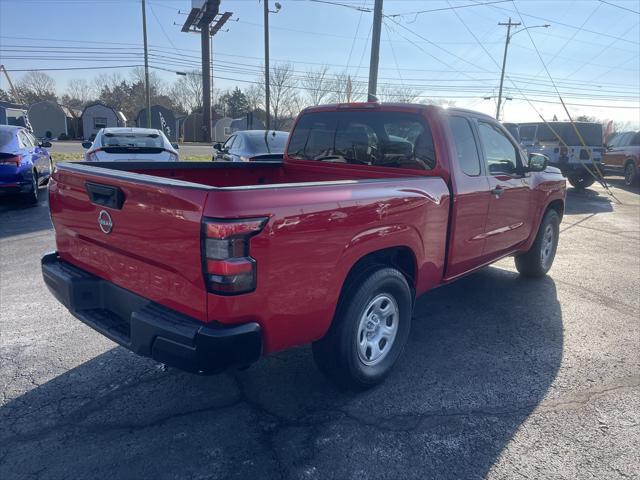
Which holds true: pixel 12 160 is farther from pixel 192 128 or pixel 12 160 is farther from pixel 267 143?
pixel 192 128

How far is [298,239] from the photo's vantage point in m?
2.50

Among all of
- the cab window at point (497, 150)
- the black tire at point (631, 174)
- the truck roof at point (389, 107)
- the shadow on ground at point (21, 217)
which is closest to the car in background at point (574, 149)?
the black tire at point (631, 174)

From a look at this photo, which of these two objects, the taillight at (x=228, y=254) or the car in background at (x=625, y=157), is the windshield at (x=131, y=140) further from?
the car in background at (x=625, y=157)

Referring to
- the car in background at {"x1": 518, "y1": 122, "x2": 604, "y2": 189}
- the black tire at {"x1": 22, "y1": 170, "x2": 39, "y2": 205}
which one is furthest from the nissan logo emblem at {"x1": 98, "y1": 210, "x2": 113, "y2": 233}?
the car in background at {"x1": 518, "y1": 122, "x2": 604, "y2": 189}

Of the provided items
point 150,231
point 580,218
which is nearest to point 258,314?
point 150,231

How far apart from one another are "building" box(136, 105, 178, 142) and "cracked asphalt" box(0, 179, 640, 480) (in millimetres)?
53897

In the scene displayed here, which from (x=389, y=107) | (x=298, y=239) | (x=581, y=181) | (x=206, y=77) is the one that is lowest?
(x=581, y=181)

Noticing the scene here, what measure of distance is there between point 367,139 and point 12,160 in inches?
318

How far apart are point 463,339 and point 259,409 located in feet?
6.74

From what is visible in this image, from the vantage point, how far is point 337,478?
249 centimetres

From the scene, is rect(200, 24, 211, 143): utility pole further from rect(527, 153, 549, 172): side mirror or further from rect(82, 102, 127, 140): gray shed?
rect(527, 153, 549, 172): side mirror

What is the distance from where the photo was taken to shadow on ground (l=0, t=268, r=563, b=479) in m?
2.56

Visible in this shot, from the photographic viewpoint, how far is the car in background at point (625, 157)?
17.2 metres

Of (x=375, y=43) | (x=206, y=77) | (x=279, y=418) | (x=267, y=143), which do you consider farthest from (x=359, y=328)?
(x=206, y=77)
